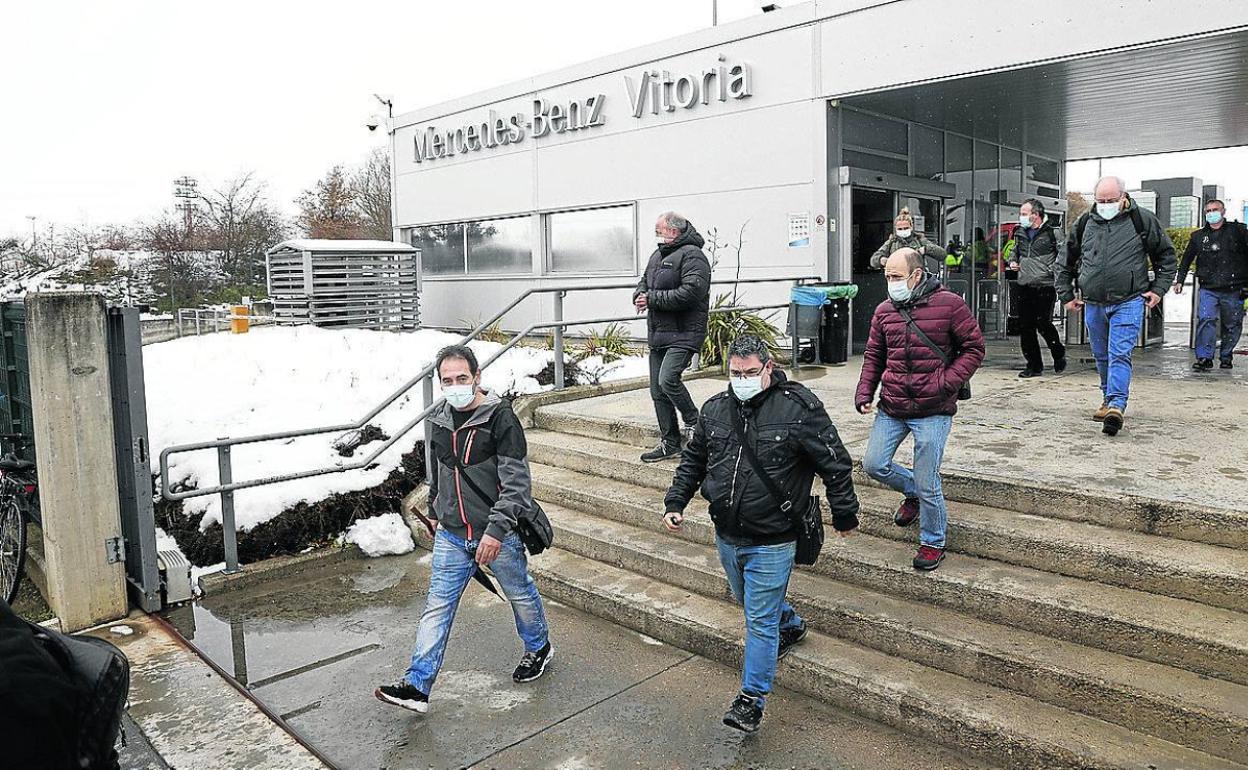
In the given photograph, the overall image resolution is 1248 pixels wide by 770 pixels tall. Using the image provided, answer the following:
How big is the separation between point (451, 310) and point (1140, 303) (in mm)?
13228

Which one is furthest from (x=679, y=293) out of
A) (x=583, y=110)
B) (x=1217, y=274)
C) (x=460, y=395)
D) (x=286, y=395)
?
(x=583, y=110)

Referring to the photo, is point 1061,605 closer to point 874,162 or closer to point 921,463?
point 921,463

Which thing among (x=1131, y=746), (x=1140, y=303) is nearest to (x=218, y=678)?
(x=1131, y=746)

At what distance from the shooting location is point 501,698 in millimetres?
4438

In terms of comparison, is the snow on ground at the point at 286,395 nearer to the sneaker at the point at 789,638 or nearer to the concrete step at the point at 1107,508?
the sneaker at the point at 789,638

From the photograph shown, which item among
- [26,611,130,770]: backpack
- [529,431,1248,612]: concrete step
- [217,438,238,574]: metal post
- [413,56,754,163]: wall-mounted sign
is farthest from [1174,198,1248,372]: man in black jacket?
[26,611,130,770]: backpack

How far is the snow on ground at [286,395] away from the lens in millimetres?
7402

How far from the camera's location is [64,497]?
539 cm

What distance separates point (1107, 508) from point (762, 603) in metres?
2.11

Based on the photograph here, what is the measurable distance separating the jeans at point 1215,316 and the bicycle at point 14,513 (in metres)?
10.6

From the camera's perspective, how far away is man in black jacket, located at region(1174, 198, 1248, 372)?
9.91 m

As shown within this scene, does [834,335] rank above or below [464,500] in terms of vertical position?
above

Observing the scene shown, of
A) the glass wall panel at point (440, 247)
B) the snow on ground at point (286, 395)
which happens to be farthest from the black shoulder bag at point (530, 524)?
the glass wall panel at point (440, 247)

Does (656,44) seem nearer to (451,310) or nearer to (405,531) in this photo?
(451,310)
